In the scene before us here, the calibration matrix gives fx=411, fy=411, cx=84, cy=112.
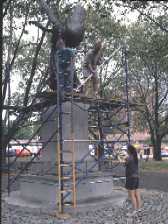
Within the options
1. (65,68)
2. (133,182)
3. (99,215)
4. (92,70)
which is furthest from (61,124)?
(92,70)

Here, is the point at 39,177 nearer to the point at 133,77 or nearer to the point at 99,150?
the point at 99,150

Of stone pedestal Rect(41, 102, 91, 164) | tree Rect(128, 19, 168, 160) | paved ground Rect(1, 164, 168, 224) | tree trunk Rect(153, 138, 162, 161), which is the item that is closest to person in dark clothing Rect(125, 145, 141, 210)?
paved ground Rect(1, 164, 168, 224)

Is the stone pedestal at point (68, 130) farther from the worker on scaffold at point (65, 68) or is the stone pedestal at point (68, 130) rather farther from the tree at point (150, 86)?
the tree at point (150, 86)

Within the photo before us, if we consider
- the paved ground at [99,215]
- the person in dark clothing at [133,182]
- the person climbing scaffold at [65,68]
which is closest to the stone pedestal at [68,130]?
the person climbing scaffold at [65,68]

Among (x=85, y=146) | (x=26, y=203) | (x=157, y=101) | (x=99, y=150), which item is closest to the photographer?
(x=26, y=203)

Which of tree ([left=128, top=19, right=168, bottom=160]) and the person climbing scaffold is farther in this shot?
tree ([left=128, top=19, right=168, bottom=160])

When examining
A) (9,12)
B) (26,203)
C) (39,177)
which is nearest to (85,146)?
(39,177)

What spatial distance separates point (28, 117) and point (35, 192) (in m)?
3.15

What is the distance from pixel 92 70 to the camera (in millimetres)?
13273

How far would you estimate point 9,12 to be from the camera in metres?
18.6

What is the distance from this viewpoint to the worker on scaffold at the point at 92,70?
43.8ft

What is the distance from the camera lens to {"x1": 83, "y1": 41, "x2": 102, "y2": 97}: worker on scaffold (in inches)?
526

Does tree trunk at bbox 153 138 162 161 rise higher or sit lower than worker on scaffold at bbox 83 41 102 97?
lower

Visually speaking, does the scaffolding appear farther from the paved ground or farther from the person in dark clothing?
the person in dark clothing
